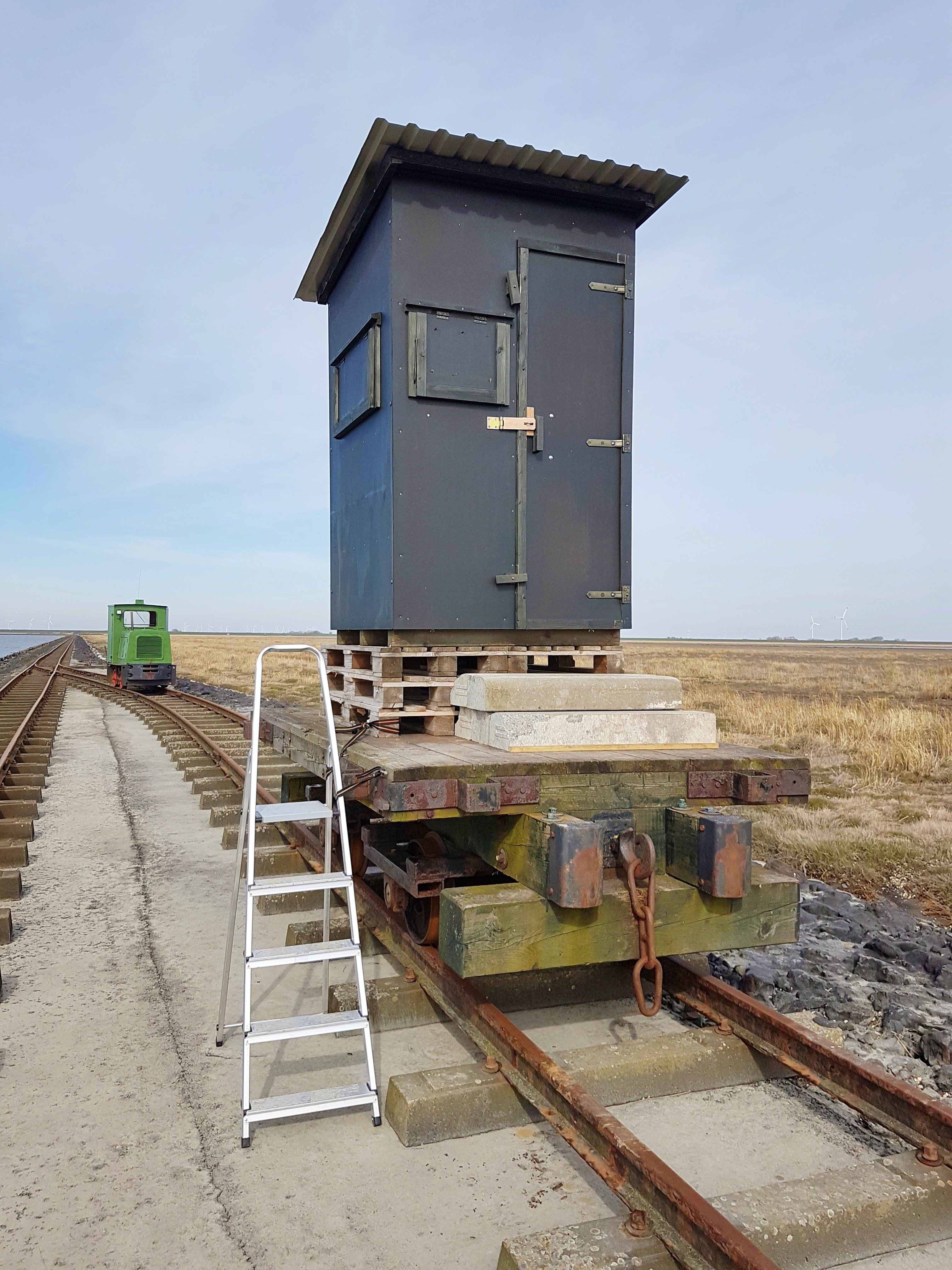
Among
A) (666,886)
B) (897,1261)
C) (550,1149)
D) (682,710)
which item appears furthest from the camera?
(682,710)

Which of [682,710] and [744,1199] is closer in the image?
[744,1199]

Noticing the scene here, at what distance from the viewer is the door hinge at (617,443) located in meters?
5.31

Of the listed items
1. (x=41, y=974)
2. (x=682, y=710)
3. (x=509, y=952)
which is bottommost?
(x=41, y=974)

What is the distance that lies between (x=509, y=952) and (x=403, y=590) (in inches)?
86.4

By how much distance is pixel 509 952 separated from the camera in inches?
132

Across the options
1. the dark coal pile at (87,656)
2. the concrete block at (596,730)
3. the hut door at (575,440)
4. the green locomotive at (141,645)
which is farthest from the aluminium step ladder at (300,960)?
the dark coal pile at (87,656)

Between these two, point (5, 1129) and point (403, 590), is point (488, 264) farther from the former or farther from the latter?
point (5, 1129)

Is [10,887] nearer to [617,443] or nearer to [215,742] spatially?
[617,443]

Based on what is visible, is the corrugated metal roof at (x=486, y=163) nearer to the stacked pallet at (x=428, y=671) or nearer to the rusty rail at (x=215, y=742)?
the stacked pallet at (x=428, y=671)

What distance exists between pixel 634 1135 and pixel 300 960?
4.59 feet

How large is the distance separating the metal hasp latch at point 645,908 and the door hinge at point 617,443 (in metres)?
2.63

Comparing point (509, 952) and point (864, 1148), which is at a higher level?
point (509, 952)

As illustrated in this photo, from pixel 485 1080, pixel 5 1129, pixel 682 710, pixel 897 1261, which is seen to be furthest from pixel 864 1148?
pixel 5 1129

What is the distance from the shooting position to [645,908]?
3441 millimetres
